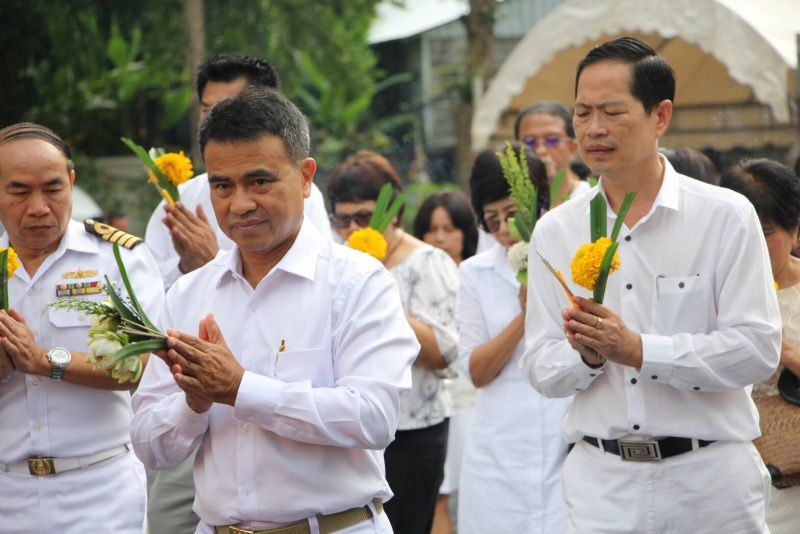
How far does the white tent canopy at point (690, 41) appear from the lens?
1123 centimetres

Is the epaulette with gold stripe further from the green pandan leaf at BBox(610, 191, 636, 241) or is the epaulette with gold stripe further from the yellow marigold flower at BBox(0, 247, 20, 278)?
the green pandan leaf at BBox(610, 191, 636, 241)

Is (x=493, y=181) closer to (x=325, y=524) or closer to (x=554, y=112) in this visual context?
(x=554, y=112)

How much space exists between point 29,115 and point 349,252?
16.5 m

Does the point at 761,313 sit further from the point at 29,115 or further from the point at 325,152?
the point at 325,152

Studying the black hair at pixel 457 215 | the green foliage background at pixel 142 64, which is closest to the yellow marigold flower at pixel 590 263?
the black hair at pixel 457 215

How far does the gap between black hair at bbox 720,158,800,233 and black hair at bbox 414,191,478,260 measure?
3.19 meters

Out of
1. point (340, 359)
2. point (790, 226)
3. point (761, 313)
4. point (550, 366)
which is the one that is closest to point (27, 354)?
point (340, 359)

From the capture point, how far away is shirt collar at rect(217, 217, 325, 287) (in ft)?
11.8

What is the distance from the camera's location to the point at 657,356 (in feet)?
12.5

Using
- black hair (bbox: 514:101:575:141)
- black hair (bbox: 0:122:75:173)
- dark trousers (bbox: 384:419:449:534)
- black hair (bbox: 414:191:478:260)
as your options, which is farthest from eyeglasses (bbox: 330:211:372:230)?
black hair (bbox: 414:191:478:260)

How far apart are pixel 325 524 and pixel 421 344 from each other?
2.47 m

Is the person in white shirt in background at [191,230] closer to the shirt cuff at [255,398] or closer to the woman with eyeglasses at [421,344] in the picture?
the woman with eyeglasses at [421,344]

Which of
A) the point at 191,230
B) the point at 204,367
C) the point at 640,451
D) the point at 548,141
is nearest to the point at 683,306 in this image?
the point at 640,451

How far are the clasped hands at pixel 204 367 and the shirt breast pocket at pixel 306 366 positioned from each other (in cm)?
19
